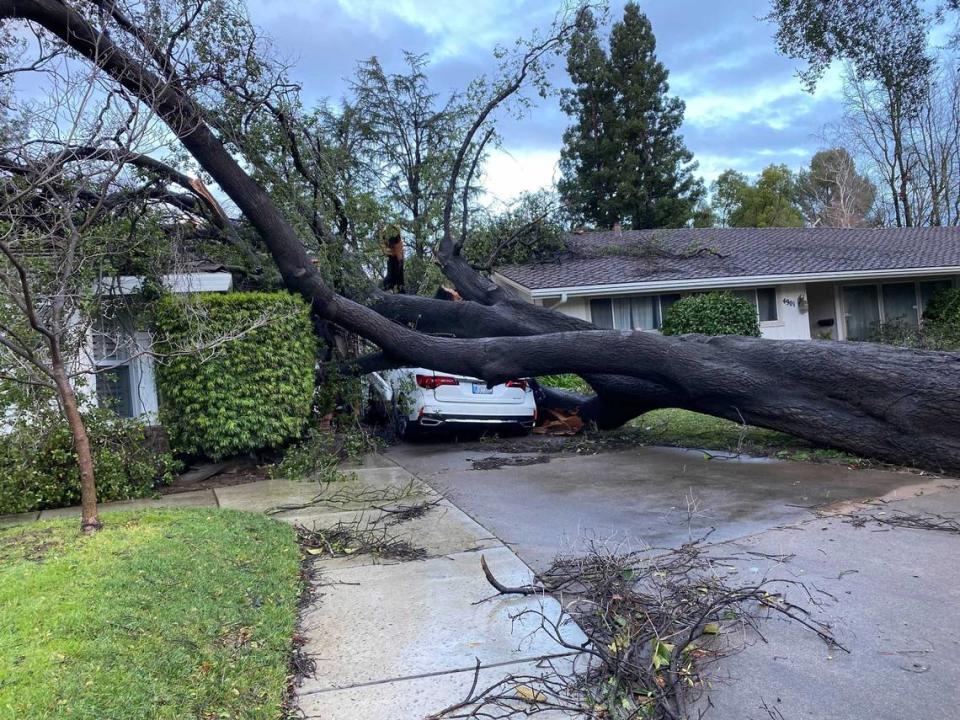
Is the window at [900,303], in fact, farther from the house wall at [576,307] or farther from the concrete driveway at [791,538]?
the concrete driveway at [791,538]

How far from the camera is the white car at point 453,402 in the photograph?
1099 cm

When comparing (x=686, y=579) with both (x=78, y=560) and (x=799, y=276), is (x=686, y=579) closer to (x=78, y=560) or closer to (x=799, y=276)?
(x=78, y=560)

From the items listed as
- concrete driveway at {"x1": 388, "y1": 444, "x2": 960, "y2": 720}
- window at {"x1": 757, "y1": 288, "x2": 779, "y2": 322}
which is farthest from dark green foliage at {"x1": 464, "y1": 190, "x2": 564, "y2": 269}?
concrete driveway at {"x1": 388, "y1": 444, "x2": 960, "y2": 720}

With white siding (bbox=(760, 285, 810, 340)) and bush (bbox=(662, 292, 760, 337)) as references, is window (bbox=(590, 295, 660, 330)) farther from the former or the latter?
white siding (bbox=(760, 285, 810, 340))

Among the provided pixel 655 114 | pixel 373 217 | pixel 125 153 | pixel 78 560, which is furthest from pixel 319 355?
pixel 655 114

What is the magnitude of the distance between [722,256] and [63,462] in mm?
17767

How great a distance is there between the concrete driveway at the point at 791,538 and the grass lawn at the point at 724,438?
539 millimetres

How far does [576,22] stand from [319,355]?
7.84 m

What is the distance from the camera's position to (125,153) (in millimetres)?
6191

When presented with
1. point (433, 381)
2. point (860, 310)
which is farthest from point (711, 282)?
point (433, 381)

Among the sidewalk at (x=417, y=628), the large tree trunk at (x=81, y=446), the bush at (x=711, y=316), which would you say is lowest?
the sidewalk at (x=417, y=628)

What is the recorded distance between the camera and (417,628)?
4.07 metres

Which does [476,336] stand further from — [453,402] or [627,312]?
[627,312]

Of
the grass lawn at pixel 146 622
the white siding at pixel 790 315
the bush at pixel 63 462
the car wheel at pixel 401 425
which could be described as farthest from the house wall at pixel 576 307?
the grass lawn at pixel 146 622
